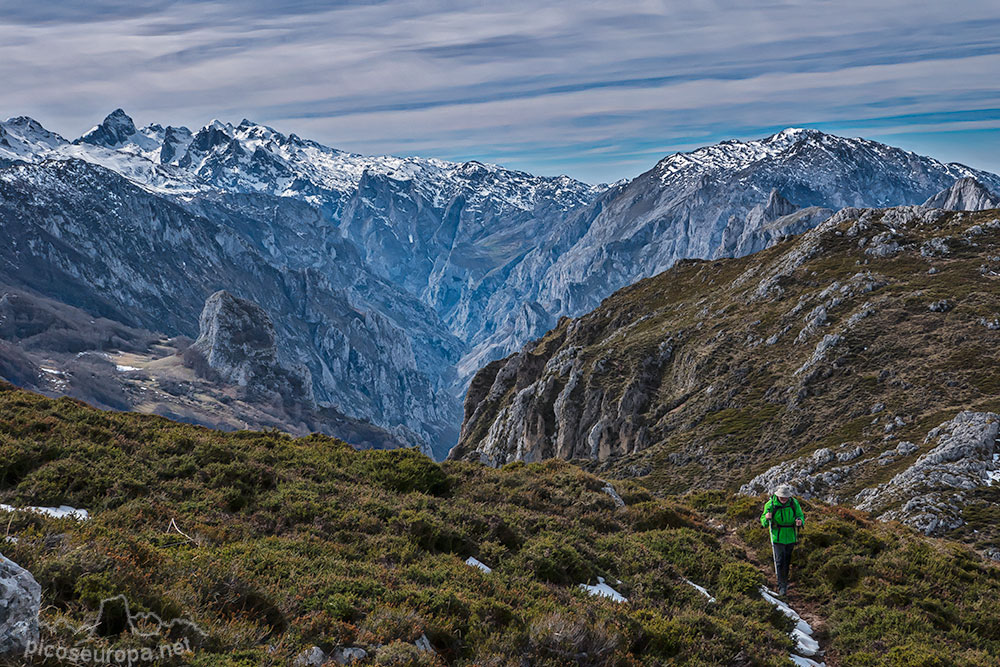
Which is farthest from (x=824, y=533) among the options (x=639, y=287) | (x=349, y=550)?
(x=639, y=287)

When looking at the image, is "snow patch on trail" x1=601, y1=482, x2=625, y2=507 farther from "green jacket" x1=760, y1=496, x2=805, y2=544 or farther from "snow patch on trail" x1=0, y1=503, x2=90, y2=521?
"snow patch on trail" x1=0, y1=503, x2=90, y2=521

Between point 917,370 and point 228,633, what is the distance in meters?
51.7

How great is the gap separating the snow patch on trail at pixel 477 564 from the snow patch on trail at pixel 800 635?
7170 millimetres

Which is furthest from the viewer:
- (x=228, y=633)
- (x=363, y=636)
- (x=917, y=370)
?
(x=917, y=370)

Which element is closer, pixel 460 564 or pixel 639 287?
pixel 460 564

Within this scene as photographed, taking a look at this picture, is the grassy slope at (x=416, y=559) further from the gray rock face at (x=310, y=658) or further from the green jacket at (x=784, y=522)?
the green jacket at (x=784, y=522)

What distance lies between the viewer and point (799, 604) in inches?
661

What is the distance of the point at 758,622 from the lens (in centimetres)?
1405

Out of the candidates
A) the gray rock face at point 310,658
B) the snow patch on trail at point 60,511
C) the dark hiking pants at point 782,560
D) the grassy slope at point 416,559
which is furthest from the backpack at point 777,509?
the snow patch on trail at point 60,511

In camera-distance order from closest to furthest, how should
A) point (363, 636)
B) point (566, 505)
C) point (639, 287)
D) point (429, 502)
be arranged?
point (363, 636), point (429, 502), point (566, 505), point (639, 287)

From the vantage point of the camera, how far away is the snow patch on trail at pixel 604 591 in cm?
1417

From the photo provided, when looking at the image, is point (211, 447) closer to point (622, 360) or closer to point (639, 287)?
point (622, 360)

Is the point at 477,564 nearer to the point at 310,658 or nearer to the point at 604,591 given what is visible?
the point at 604,591

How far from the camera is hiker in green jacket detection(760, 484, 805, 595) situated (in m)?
17.4
